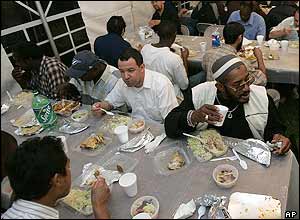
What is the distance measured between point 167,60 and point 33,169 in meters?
2.24

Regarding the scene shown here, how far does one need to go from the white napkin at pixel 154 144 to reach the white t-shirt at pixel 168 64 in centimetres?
124

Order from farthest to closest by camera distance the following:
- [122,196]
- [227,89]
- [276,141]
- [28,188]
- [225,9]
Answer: [225,9], [227,89], [276,141], [122,196], [28,188]

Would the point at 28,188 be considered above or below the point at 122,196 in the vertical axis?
above

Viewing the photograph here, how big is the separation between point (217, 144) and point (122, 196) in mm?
635

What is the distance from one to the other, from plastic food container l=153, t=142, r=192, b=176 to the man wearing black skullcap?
0.28ft

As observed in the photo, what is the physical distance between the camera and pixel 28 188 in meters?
1.17

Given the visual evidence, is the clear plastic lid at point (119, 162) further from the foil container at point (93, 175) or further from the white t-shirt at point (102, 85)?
the white t-shirt at point (102, 85)

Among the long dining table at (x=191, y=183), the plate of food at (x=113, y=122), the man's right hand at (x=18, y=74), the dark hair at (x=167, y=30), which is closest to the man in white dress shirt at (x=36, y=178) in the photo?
the long dining table at (x=191, y=183)

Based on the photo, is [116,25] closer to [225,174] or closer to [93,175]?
[93,175]

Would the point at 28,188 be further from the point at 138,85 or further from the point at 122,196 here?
the point at 138,85

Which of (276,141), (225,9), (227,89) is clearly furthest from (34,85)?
(225,9)

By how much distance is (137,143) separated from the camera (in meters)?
1.96

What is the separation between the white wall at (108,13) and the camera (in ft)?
14.8

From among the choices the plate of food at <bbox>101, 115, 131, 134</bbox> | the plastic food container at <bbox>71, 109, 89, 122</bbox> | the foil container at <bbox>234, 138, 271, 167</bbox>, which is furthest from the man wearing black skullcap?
the plastic food container at <bbox>71, 109, 89, 122</bbox>
